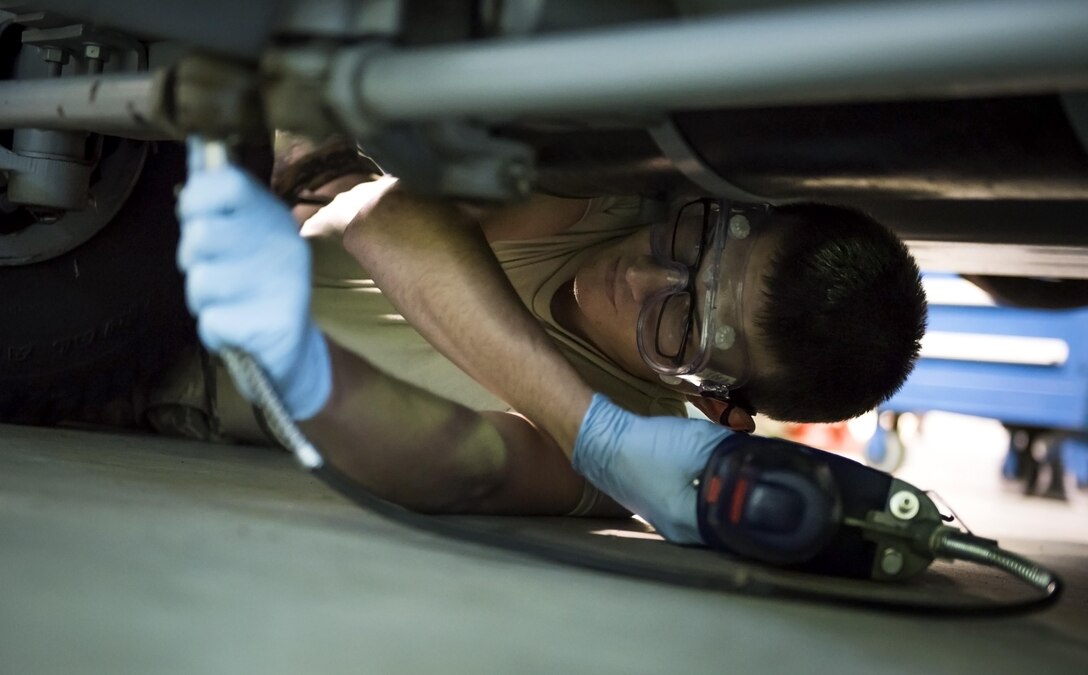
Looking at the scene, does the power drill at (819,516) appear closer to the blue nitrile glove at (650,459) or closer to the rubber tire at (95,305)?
the blue nitrile glove at (650,459)

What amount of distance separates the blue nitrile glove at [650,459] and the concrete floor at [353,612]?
0.16 meters

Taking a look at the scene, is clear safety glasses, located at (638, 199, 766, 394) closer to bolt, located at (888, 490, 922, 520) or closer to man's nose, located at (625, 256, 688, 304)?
man's nose, located at (625, 256, 688, 304)

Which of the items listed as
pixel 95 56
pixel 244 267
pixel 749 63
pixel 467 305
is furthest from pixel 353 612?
pixel 95 56

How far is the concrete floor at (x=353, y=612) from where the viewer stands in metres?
0.51

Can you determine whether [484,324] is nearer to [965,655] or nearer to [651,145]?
[651,145]

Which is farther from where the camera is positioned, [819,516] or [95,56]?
[95,56]

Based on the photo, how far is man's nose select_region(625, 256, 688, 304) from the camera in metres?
1.20

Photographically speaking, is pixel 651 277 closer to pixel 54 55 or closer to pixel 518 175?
pixel 518 175

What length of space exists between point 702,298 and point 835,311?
16 centimetres

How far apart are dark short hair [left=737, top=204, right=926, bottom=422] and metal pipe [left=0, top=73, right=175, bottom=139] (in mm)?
713

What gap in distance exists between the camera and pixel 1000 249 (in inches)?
44.1

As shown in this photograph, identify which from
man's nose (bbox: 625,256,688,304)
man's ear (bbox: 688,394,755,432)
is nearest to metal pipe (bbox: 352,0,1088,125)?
man's nose (bbox: 625,256,688,304)

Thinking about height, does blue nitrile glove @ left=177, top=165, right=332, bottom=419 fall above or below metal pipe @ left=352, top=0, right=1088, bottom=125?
below

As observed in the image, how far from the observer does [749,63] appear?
51cm
